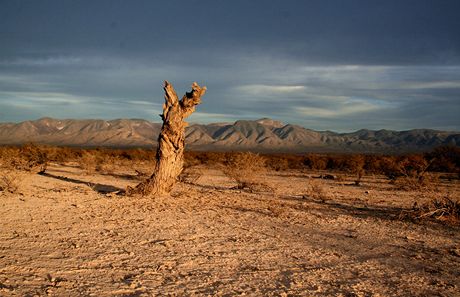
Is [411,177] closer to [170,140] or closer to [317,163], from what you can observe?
[170,140]

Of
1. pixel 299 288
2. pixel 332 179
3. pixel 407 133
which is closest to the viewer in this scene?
pixel 299 288

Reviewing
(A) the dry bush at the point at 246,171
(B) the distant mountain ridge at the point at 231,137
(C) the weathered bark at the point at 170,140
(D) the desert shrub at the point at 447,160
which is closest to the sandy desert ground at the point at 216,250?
(C) the weathered bark at the point at 170,140

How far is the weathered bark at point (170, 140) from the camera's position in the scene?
14047 mm

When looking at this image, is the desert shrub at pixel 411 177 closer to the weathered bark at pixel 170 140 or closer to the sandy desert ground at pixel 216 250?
the sandy desert ground at pixel 216 250

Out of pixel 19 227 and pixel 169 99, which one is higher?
pixel 169 99

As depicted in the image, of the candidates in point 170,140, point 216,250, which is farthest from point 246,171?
point 216,250

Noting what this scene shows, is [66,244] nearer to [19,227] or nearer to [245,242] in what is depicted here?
[19,227]

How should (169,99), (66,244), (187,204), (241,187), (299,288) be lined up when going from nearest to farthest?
1. (299,288)
2. (66,244)
3. (187,204)
4. (169,99)
5. (241,187)

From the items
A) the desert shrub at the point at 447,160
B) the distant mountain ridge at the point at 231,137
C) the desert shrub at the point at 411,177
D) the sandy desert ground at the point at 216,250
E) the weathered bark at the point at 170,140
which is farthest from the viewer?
the distant mountain ridge at the point at 231,137

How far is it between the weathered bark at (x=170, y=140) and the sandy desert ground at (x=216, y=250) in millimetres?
1063

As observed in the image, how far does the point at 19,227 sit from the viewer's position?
354 inches

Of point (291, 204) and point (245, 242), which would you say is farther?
point (291, 204)

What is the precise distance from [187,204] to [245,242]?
4.82m

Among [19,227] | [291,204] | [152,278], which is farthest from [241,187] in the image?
[152,278]
